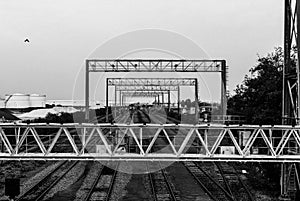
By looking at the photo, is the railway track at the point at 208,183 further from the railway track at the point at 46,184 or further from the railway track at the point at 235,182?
the railway track at the point at 46,184

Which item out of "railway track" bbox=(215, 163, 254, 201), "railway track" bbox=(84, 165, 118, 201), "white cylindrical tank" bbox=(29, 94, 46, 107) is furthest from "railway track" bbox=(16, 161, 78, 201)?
"white cylindrical tank" bbox=(29, 94, 46, 107)

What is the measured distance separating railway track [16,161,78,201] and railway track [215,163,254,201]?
28.7 feet

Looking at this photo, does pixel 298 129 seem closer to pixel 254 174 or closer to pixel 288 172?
pixel 288 172

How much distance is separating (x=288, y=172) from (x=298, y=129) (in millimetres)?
4987

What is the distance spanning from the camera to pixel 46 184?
70.7 feet

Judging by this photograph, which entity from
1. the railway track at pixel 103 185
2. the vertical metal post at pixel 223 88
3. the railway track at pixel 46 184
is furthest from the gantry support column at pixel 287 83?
the vertical metal post at pixel 223 88

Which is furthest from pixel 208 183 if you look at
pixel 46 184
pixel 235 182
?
pixel 46 184

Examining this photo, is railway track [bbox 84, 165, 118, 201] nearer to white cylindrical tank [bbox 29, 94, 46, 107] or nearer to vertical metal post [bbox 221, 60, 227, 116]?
vertical metal post [bbox 221, 60, 227, 116]

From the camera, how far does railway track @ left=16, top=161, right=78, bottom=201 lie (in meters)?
18.3

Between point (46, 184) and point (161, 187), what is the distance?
5853 mm

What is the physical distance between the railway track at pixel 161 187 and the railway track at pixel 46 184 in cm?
498

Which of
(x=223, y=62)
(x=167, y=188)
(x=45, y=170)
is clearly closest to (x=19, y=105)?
(x=223, y=62)

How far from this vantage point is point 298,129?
15352mm

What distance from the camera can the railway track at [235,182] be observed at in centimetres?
1877
